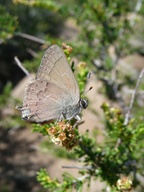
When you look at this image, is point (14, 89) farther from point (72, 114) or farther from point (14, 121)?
point (72, 114)

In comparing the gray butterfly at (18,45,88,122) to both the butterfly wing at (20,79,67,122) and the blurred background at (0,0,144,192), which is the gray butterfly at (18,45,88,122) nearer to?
the butterfly wing at (20,79,67,122)

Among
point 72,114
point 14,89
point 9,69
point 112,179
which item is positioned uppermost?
point 9,69

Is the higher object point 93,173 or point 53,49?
point 53,49

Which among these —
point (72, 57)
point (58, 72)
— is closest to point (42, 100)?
point (58, 72)

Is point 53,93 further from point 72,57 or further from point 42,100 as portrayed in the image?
point 72,57

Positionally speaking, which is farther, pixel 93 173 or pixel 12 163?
pixel 12 163

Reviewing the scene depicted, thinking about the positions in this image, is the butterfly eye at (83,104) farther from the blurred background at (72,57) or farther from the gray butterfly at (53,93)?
the blurred background at (72,57)

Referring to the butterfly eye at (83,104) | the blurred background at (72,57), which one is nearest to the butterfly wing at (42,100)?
the butterfly eye at (83,104)

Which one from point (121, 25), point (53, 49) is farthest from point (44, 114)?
point (121, 25)
